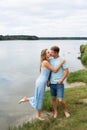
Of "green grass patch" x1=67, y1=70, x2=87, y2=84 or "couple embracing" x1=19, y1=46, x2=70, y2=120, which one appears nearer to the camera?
"couple embracing" x1=19, y1=46, x2=70, y2=120

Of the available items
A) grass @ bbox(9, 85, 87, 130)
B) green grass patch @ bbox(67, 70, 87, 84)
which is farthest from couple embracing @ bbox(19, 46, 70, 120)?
green grass patch @ bbox(67, 70, 87, 84)

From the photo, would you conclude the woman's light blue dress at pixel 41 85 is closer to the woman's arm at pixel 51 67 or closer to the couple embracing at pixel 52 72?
the couple embracing at pixel 52 72

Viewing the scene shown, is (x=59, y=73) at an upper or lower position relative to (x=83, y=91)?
upper

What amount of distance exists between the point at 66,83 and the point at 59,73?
A: 35.8ft

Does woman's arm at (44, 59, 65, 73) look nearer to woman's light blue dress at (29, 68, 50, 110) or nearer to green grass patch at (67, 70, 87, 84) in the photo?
woman's light blue dress at (29, 68, 50, 110)

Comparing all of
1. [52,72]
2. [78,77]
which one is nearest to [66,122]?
[52,72]

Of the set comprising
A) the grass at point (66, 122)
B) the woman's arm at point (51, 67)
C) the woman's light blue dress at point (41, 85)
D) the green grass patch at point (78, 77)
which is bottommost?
the green grass patch at point (78, 77)

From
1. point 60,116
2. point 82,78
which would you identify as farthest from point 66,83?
point 60,116

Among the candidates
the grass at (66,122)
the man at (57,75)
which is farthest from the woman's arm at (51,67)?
the grass at (66,122)

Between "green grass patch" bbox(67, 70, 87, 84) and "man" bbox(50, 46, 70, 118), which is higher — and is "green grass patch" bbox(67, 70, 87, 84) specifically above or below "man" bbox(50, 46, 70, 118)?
below

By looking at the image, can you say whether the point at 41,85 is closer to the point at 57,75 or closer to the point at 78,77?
the point at 57,75

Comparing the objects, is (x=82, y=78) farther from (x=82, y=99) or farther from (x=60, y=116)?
(x=60, y=116)

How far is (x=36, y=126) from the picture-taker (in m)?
10.9

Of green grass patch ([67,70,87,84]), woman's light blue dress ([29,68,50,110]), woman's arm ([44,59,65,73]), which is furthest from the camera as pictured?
green grass patch ([67,70,87,84])
